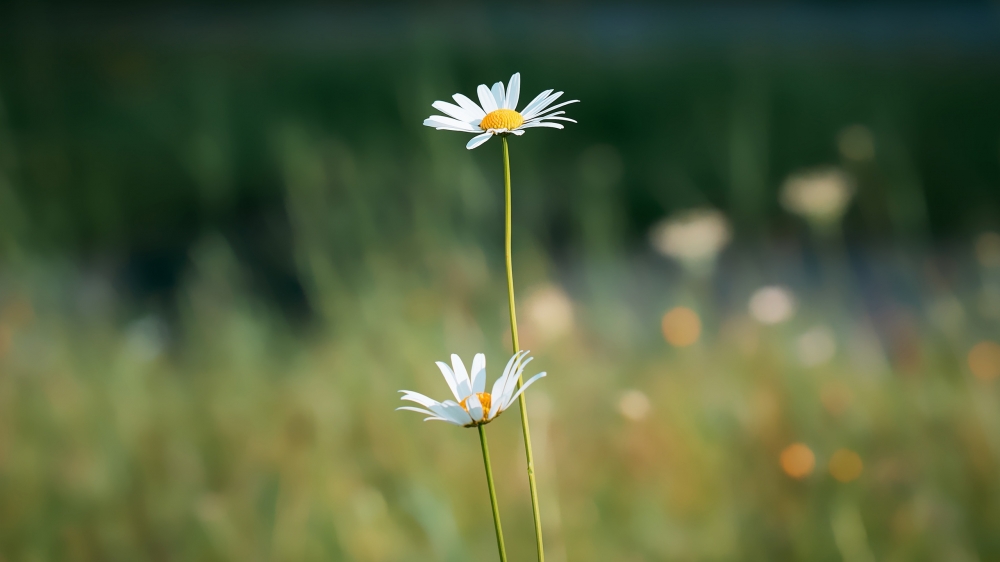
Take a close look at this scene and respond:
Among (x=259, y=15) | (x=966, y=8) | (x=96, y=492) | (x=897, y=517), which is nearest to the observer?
(x=897, y=517)

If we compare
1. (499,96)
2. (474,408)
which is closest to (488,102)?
(499,96)

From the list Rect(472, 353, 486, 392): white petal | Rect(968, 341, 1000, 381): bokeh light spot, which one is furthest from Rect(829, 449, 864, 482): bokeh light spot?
Rect(472, 353, 486, 392): white petal

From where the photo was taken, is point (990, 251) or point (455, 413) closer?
point (455, 413)

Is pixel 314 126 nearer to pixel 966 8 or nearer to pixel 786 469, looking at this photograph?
pixel 786 469

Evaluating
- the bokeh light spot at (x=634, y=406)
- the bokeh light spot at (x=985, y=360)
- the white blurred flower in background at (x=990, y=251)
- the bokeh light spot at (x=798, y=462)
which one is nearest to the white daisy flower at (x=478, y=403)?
the bokeh light spot at (x=634, y=406)

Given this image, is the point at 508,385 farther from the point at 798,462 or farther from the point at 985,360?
the point at 985,360

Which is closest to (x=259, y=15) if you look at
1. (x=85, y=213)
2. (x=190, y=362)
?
(x=85, y=213)
